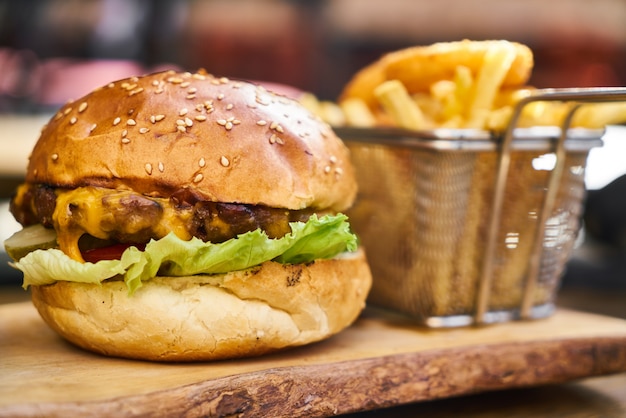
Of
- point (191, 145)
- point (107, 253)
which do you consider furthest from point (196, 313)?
point (191, 145)

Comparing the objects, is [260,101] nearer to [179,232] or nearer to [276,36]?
[179,232]

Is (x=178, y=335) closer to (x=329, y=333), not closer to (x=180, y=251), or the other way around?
(x=180, y=251)

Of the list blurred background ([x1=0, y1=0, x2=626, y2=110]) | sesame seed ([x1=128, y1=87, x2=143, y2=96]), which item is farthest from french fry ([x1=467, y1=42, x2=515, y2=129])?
blurred background ([x1=0, y1=0, x2=626, y2=110])

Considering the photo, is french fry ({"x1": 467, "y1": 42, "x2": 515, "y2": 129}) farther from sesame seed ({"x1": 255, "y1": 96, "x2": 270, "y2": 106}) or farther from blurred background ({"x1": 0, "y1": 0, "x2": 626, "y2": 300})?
blurred background ({"x1": 0, "y1": 0, "x2": 626, "y2": 300})

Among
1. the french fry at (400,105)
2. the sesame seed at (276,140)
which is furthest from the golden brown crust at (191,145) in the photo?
the french fry at (400,105)

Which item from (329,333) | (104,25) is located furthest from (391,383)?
(104,25)

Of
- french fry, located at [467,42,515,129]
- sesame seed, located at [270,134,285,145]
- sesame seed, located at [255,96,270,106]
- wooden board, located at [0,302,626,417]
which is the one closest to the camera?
wooden board, located at [0,302,626,417]
